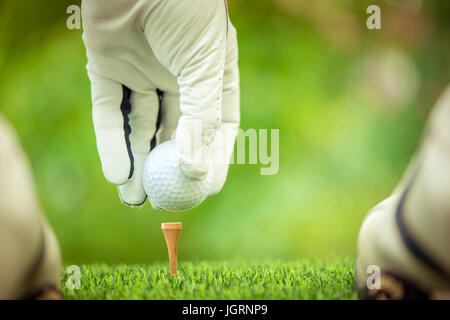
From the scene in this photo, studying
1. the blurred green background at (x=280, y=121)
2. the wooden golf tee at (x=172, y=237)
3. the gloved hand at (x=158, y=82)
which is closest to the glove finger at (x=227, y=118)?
the gloved hand at (x=158, y=82)

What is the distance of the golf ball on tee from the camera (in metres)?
0.84

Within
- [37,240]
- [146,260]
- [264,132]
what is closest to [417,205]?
[37,240]

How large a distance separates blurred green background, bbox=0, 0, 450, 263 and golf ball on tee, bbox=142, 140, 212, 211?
455mm

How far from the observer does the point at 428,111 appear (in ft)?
3.73

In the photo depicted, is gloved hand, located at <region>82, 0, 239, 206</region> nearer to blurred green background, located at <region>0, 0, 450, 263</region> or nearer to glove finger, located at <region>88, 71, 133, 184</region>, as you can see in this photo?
glove finger, located at <region>88, 71, 133, 184</region>

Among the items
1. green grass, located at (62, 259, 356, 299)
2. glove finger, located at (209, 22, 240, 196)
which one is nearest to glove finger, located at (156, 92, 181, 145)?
glove finger, located at (209, 22, 240, 196)

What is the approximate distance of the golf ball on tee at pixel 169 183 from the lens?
0.84m

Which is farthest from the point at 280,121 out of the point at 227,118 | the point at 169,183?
the point at 169,183

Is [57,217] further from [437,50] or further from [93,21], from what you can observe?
[437,50]

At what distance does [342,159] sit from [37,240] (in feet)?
3.24

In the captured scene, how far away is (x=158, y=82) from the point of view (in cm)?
96

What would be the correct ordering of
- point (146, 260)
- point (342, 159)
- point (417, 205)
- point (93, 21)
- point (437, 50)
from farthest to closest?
point (146, 260) → point (342, 159) → point (437, 50) → point (93, 21) → point (417, 205)

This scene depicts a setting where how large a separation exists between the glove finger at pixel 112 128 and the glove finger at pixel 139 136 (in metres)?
0.03

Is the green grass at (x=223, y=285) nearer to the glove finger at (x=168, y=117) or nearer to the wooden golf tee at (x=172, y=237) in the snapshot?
the wooden golf tee at (x=172, y=237)
